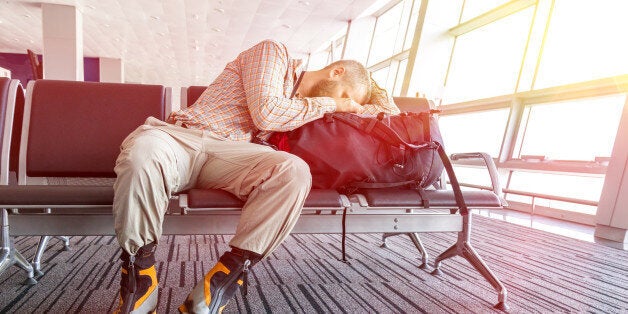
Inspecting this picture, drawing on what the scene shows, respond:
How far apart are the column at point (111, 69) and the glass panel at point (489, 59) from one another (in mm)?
12240

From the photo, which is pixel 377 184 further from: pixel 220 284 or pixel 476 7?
pixel 476 7

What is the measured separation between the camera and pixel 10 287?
1.60 m

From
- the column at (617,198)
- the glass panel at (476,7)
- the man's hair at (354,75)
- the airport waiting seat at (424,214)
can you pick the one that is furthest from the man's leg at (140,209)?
the glass panel at (476,7)

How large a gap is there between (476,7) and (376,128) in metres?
5.90

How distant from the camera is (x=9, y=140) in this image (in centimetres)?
169

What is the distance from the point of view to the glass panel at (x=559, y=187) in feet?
14.4

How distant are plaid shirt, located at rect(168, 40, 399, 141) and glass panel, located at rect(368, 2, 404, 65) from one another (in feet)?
24.3

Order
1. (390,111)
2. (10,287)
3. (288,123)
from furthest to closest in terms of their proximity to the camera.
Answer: (390,111), (10,287), (288,123)

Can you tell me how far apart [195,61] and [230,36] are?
4.22 meters

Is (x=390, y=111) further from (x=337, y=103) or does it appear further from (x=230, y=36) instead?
(x=230, y=36)

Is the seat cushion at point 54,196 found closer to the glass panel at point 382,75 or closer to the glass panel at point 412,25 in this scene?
the glass panel at point 412,25

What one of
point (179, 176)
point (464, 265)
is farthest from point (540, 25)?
point (179, 176)

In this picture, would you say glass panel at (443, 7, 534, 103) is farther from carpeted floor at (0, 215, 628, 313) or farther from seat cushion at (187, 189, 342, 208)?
seat cushion at (187, 189, 342, 208)

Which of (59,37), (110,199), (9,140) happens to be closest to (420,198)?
(110,199)
